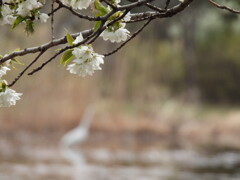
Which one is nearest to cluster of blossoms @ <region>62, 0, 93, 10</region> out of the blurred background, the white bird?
the blurred background

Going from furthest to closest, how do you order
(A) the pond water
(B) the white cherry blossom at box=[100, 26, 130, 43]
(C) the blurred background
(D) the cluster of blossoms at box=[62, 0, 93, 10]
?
(C) the blurred background → (A) the pond water → (B) the white cherry blossom at box=[100, 26, 130, 43] → (D) the cluster of blossoms at box=[62, 0, 93, 10]

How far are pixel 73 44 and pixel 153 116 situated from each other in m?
14.5

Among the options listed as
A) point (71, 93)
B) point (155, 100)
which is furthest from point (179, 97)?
point (71, 93)

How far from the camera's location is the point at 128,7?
2.35 metres

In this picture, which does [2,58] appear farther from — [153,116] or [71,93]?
[153,116]

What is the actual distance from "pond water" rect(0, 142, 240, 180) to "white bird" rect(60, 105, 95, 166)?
36mm

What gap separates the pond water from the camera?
11.0 metres

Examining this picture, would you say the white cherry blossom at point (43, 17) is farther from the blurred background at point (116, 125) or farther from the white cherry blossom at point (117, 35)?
the blurred background at point (116, 125)

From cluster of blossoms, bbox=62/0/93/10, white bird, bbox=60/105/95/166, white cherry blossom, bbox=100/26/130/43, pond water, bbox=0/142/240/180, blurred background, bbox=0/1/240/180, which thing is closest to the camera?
cluster of blossoms, bbox=62/0/93/10

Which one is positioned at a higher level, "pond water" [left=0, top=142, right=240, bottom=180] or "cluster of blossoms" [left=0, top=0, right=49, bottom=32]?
"pond water" [left=0, top=142, right=240, bottom=180]

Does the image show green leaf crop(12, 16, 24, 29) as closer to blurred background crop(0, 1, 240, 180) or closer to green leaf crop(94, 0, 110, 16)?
green leaf crop(94, 0, 110, 16)

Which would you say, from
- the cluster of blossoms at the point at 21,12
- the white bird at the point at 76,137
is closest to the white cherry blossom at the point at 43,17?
the cluster of blossoms at the point at 21,12

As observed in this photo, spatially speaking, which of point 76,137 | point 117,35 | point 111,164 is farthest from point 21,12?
point 76,137

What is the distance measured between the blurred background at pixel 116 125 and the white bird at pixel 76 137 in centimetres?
3
